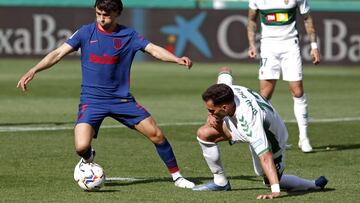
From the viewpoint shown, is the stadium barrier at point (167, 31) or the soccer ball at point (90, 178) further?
the stadium barrier at point (167, 31)

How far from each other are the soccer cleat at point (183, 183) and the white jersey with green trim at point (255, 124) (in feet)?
3.16

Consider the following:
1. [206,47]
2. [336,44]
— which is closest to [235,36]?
[206,47]

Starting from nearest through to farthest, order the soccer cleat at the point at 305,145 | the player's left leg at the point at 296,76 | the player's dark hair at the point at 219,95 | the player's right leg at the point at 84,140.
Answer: the player's dark hair at the point at 219,95, the player's right leg at the point at 84,140, the soccer cleat at the point at 305,145, the player's left leg at the point at 296,76

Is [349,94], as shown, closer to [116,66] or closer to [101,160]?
[101,160]

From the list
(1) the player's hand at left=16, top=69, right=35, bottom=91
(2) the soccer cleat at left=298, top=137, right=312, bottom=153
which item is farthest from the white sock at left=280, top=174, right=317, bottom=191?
(2) the soccer cleat at left=298, top=137, right=312, bottom=153

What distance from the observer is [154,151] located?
13.9 meters

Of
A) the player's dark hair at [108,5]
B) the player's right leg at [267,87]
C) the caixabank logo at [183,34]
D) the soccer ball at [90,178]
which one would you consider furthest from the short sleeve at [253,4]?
the caixabank logo at [183,34]

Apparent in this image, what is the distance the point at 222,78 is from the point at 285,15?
4224 millimetres

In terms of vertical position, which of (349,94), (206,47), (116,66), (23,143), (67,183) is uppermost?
(116,66)

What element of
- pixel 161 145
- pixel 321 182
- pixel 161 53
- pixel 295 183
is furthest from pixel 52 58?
pixel 321 182

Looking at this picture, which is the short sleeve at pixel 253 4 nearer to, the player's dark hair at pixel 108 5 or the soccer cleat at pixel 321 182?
the player's dark hair at pixel 108 5

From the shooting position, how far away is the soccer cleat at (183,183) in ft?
35.4

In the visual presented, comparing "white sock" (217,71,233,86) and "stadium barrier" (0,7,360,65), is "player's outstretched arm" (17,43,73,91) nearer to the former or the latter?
"white sock" (217,71,233,86)

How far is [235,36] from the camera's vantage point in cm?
3209
